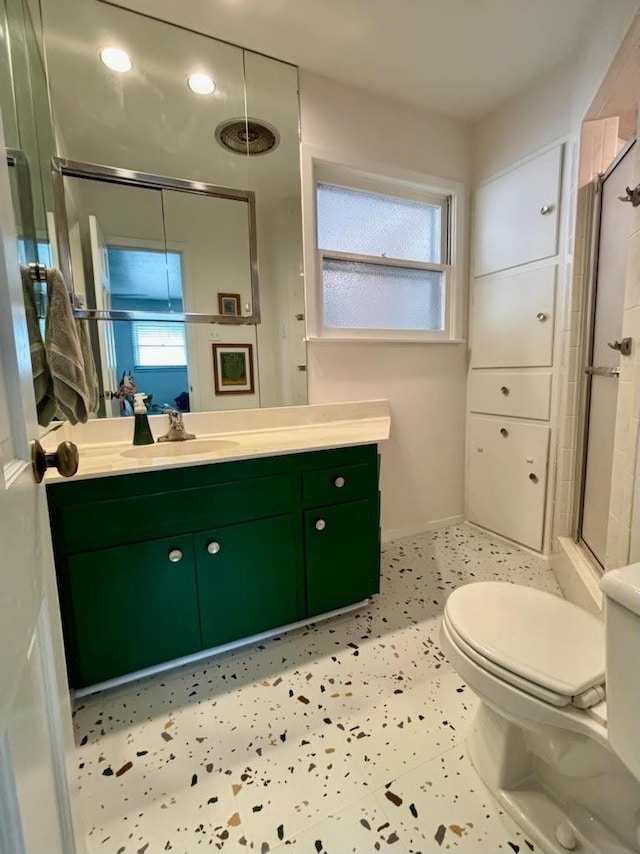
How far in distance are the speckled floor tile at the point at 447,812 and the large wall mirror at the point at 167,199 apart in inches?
59.9

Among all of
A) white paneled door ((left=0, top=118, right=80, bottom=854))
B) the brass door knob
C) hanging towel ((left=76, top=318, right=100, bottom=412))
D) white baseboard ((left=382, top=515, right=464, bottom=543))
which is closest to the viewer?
white paneled door ((left=0, top=118, right=80, bottom=854))

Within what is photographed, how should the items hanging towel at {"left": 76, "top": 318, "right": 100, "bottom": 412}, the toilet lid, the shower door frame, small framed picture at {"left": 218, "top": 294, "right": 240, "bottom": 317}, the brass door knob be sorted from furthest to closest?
small framed picture at {"left": 218, "top": 294, "right": 240, "bottom": 317} < the shower door frame < hanging towel at {"left": 76, "top": 318, "right": 100, "bottom": 412} < the toilet lid < the brass door knob

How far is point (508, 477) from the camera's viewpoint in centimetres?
233

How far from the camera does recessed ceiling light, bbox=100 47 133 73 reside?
5.18ft

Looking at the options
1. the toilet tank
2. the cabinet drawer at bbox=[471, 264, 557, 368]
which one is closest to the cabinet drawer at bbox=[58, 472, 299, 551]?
the toilet tank

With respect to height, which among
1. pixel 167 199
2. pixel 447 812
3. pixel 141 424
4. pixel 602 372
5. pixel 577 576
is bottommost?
pixel 447 812

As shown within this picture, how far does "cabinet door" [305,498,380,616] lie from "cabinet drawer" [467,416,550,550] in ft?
3.45

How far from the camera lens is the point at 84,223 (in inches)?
63.6

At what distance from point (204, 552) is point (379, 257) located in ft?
5.94

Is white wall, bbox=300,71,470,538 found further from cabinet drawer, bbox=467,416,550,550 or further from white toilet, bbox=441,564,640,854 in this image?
white toilet, bbox=441,564,640,854

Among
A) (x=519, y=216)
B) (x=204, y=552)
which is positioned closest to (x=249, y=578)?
(x=204, y=552)

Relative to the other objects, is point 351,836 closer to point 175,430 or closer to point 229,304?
point 175,430

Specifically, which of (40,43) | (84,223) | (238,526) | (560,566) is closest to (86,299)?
(84,223)

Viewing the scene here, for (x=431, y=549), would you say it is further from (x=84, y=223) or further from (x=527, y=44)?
(x=527, y=44)
